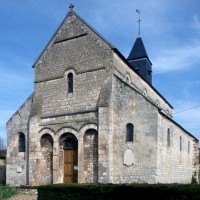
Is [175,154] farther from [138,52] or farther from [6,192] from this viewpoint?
[138,52]

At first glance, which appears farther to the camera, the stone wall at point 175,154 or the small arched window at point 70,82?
the small arched window at point 70,82

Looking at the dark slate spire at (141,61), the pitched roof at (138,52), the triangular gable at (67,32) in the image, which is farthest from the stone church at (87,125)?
the pitched roof at (138,52)

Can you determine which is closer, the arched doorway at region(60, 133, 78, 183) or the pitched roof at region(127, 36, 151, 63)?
the arched doorway at region(60, 133, 78, 183)

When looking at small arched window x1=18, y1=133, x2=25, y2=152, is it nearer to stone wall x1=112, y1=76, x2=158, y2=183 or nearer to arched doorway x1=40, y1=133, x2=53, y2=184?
arched doorway x1=40, y1=133, x2=53, y2=184

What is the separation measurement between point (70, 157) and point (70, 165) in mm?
471

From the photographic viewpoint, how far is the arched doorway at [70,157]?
60.4ft

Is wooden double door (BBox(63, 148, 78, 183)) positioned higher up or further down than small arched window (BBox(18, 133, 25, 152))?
further down

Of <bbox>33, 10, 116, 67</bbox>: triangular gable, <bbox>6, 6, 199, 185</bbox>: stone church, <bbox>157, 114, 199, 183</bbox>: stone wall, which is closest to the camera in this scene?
<bbox>6, 6, 199, 185</bbox>: stone church

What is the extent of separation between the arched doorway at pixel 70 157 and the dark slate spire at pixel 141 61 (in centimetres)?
1241

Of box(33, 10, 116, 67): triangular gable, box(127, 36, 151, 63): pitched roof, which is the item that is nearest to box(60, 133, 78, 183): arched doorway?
box(33, 10, 116, 67): triangular gable

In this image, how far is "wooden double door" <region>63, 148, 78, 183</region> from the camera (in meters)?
18.4

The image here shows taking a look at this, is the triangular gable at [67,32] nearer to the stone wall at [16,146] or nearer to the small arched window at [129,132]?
the stone wall at [16,146]

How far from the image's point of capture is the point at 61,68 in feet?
65.8

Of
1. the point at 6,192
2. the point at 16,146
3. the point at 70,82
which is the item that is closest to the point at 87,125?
the point at 70,82
